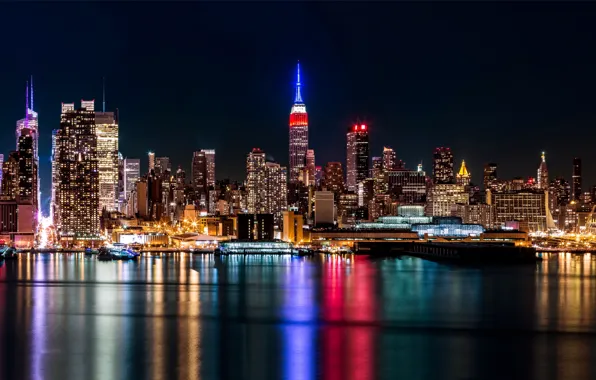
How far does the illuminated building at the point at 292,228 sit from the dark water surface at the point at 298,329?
286 ft

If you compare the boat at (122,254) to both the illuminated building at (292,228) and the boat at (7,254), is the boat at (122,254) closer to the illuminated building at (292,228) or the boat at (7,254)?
the boat at (7,254)

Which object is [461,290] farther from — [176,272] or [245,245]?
[245,245]

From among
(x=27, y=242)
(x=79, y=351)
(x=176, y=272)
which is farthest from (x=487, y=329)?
(x=27, y=242)

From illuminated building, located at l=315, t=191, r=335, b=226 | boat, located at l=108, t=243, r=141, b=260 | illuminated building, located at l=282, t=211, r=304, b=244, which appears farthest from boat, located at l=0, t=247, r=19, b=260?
illuminated building, located at l=315, t=191, r=335, b=226

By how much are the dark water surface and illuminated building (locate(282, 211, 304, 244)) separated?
87242 millimetres

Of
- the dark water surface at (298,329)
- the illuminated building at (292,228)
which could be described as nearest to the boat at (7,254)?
the illuminated building at (292,228)

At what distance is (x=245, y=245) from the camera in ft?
425

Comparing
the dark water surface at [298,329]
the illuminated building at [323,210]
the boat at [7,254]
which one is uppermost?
the illuminated building at [323,210]

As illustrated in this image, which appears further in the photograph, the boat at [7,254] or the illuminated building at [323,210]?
the illuminated building at [323,210]

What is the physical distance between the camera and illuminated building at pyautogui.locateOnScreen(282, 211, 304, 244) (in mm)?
153788

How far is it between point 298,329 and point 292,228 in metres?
116

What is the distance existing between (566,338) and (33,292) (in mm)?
33559

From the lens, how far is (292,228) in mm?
154250

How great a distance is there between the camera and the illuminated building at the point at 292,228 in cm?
15379
